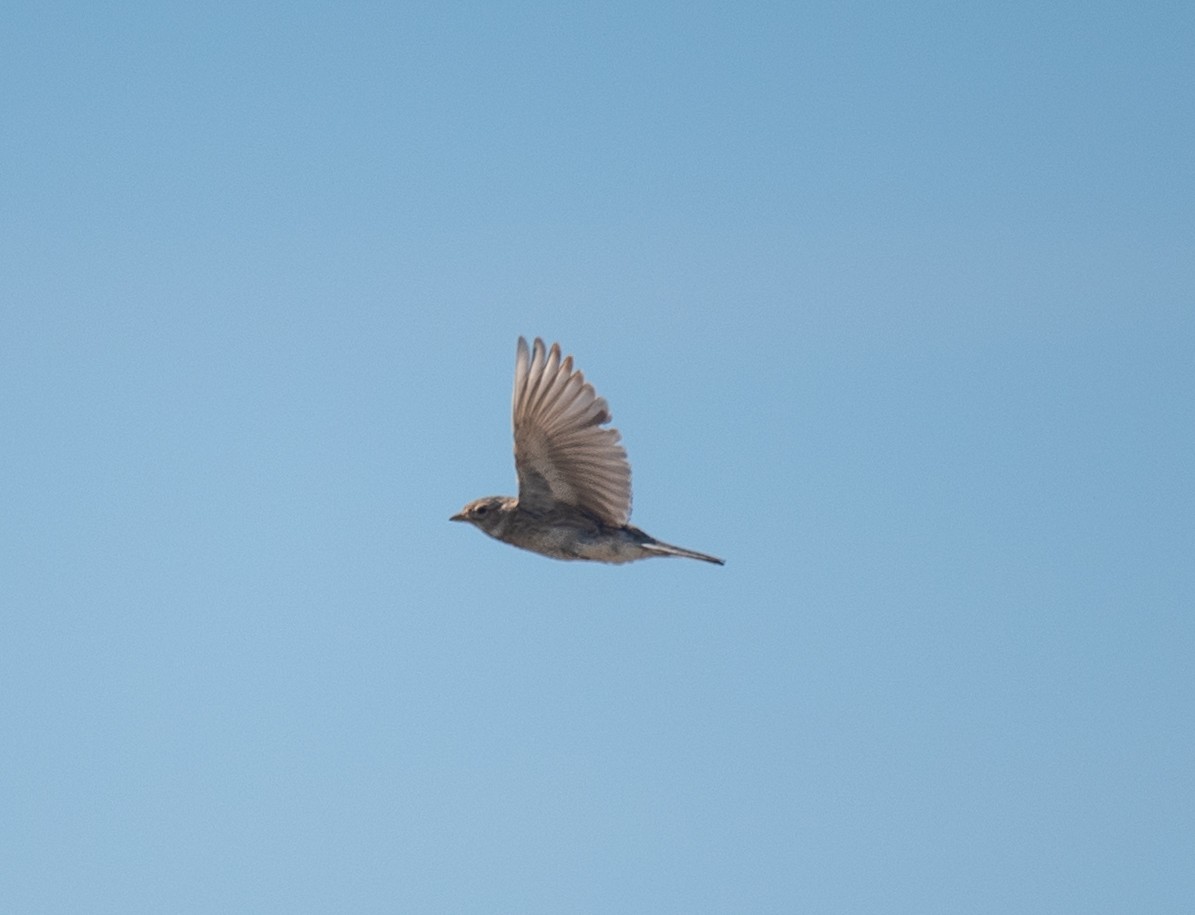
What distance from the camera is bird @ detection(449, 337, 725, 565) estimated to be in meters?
16.9

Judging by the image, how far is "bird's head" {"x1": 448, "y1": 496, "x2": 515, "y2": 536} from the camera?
17484 mm

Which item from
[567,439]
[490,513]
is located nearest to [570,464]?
[567,439]

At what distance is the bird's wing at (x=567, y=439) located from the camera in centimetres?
1691

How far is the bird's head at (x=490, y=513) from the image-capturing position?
1748cm

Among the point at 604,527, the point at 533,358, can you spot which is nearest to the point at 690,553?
the point at 604,527

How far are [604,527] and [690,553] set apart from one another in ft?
3.90

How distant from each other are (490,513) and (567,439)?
132cm

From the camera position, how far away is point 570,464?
17047mm

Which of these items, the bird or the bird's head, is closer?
the bird

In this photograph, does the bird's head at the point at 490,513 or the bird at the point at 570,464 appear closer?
the bird at the point at 570,464

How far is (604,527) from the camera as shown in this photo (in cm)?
1703

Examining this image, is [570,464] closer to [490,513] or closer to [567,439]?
[567,439]

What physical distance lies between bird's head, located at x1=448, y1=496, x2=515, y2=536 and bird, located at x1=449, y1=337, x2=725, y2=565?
38cm

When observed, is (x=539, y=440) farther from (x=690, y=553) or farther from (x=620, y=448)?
(x=690, y=553)
